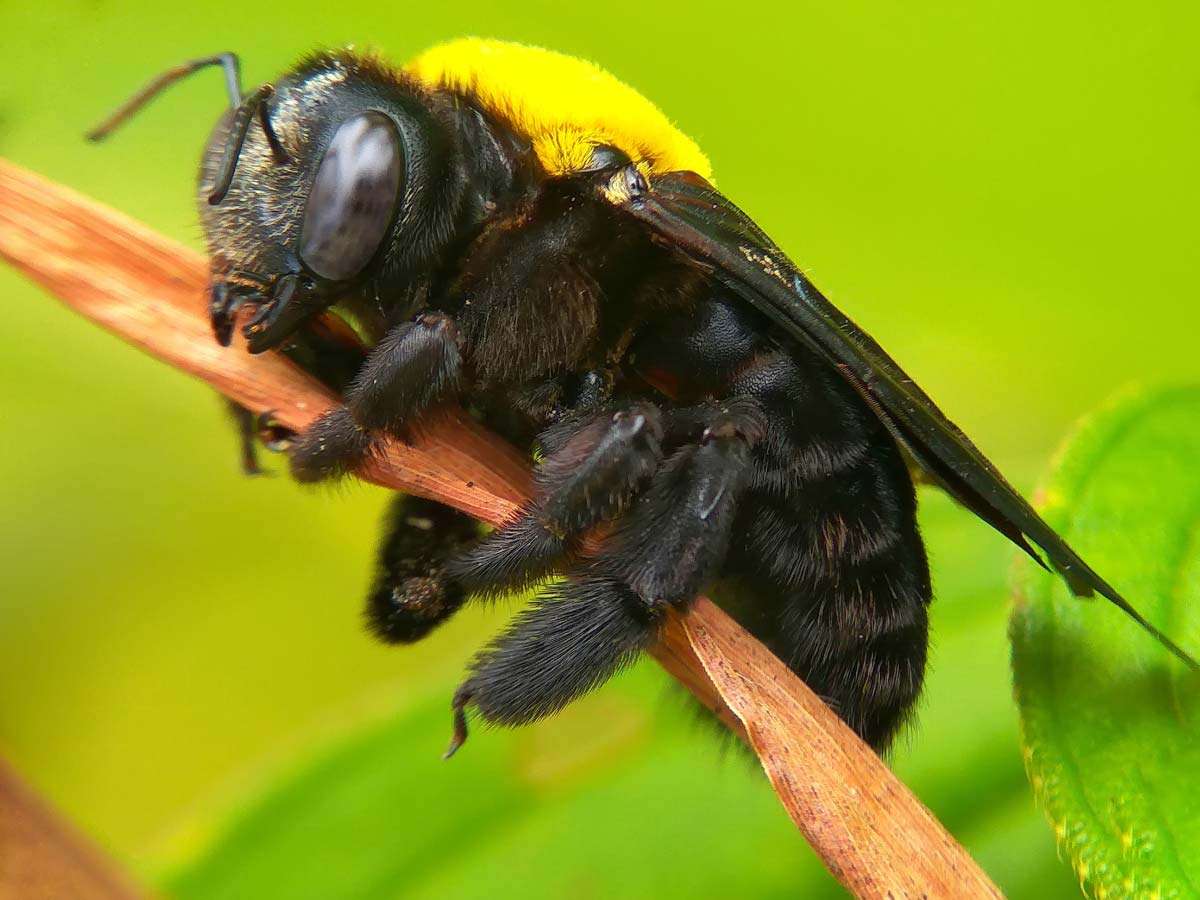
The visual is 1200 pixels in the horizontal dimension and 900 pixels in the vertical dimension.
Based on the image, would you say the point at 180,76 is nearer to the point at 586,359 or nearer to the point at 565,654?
the point at 586,359

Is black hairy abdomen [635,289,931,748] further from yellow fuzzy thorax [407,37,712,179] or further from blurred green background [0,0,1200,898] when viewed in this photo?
blurred green background [0,0,1200,898]

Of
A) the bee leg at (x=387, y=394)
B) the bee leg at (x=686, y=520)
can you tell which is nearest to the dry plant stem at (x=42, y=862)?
the bee leg at (x=387, y=394)

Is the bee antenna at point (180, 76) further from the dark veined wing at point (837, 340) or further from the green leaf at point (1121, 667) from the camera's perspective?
the green leaf at point (1121, 667)

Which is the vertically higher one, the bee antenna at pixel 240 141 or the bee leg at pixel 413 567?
the bee antenna at pixel 240 141

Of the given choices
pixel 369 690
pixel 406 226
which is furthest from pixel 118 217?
pixel 369 690

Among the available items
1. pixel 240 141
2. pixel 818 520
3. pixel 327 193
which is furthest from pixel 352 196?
pixel 818 520

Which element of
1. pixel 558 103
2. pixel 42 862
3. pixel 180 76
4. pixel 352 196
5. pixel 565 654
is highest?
pixel 558 103

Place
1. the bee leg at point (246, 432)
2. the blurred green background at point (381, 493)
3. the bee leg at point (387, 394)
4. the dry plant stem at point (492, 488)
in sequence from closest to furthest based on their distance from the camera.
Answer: the dry plant stem at point (492, 488), the bee leg at point (387, 394), the bee leg at point (246, 432), the blurred green background at point (381, 493)

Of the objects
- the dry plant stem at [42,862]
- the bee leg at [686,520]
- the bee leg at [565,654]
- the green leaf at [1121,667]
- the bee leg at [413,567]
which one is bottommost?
the dry plant stem at [42,862]
